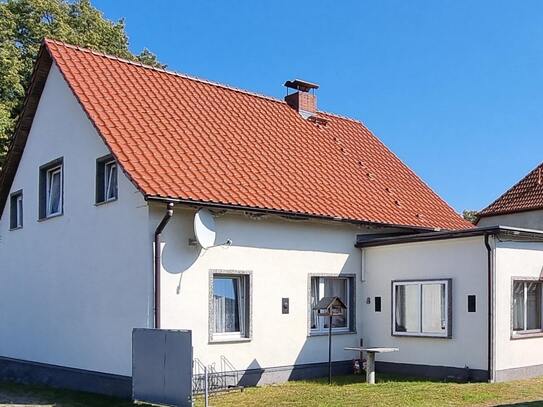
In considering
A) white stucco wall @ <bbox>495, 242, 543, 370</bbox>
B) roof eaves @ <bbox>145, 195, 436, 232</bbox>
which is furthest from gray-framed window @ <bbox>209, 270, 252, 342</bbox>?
white stucco wall @ <bbox>495, 242, 543, 370</bbox>

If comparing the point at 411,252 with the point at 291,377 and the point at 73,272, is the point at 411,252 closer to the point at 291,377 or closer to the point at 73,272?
the point at 291,377

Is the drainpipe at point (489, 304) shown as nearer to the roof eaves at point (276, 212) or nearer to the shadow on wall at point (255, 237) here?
the roof eaves at point (276, 212)

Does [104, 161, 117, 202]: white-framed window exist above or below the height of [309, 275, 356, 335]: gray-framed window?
above

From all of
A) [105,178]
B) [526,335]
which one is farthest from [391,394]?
[105,178]

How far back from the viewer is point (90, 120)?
13.5m

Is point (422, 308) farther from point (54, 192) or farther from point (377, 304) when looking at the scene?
point (54, 192)

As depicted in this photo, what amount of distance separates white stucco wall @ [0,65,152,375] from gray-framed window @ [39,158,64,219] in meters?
0.21

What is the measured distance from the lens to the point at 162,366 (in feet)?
36.5

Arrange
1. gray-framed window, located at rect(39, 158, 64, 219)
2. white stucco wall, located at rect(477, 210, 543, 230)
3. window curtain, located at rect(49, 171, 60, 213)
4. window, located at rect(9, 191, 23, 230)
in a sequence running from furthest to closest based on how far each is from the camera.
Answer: white stucco wall, located at rect(477, 210, 543, 230) → window, located at rect(9, 191, 23, 230) → window curtain, located at rect(49, 171, 60, 213) → gray-framed window, located at rect(39, 158, 64, 219)

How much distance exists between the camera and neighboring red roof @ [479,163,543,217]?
25391 millimetres

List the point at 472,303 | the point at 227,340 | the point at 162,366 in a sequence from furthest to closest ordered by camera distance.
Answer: the point at 472,303, the point at 227,340, the point at 162,366

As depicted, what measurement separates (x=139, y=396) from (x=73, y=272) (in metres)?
3.90

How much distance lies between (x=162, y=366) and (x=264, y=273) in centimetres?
349

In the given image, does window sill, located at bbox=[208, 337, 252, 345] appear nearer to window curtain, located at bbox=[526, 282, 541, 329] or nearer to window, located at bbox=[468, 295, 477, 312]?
window, located at bbox=[468, 295, 477, 312]
